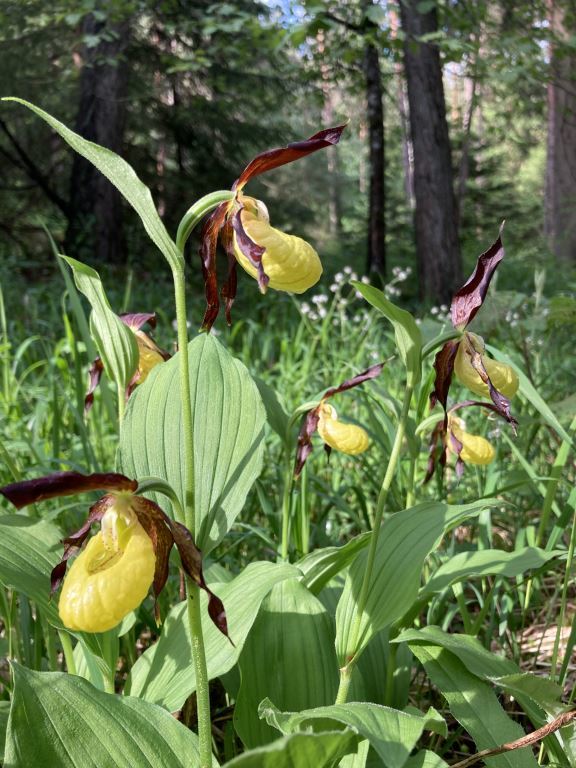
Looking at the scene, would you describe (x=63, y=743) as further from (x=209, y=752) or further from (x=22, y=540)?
(x=22, y=540)

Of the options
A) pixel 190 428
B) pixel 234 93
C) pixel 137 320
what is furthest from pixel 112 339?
pixel 234 93

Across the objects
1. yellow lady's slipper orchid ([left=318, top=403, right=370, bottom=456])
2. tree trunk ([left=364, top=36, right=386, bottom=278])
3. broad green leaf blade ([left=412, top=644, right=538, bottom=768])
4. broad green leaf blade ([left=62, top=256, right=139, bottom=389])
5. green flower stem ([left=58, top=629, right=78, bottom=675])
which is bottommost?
broad green leaf blade ([left=412, top=644, right=538, bottom=768])

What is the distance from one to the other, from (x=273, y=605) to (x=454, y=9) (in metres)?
4.50

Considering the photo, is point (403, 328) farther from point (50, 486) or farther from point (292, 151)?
point (50, 486)

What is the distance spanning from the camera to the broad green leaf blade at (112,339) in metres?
1.19

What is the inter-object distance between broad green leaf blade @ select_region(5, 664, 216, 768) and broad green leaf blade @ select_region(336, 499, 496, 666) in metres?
0.28

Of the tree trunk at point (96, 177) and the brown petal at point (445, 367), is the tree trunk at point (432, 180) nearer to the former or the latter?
the tree trunk at point (96, 177)

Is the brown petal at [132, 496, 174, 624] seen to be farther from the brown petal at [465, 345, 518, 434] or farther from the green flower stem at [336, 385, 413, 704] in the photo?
the brown petal at [465, 345, 518, 434]

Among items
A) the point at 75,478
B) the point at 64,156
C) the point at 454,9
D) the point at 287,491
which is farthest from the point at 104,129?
the point at 75,478

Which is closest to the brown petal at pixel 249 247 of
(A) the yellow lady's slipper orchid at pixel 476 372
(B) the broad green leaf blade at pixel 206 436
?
(B) the broad green leaf blade at pixel 206 436

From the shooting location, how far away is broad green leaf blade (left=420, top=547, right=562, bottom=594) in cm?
115

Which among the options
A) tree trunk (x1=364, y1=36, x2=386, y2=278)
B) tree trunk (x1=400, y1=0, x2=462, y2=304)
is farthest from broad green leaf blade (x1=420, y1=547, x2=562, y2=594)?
tree trunk (x1=364, y1=36, x2=386, y2=278)

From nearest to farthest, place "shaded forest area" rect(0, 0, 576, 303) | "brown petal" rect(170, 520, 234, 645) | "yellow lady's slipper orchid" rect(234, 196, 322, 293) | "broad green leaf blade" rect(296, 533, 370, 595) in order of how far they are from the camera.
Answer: "brown petal" rect(170, 520, 234, 645), "yellow lady's slipper orchid" rect(234, 196, 322, 293), "broad green leaf blade" rect(296, 533, 370, 595), "shaded forest area" rect(0, 0, 576, 303)

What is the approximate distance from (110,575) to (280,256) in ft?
1.43
